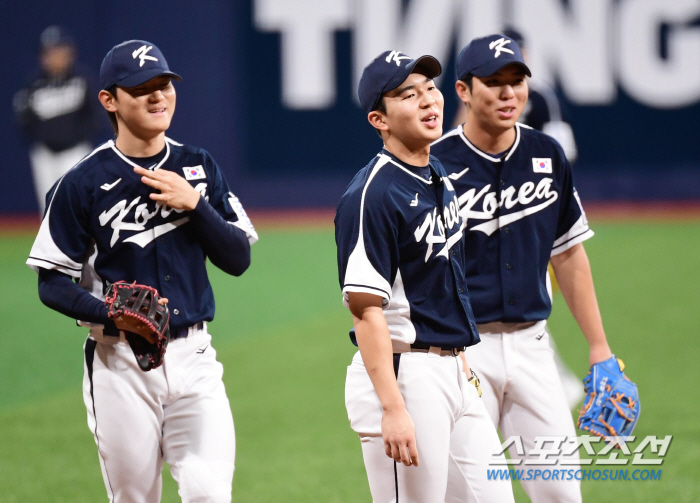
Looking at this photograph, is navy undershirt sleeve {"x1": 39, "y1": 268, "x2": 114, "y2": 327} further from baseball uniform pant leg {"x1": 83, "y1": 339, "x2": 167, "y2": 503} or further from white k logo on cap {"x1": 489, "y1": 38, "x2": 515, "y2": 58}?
white k logo on cap {"x1": 489, "y1": 38, "x2": 515, "y2": 58}

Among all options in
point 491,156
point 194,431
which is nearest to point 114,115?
point 194,431

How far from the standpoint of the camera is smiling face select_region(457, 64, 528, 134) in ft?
12.1

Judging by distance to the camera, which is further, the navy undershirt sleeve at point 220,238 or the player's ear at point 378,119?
the navy undershirt sleeve at point 220,238

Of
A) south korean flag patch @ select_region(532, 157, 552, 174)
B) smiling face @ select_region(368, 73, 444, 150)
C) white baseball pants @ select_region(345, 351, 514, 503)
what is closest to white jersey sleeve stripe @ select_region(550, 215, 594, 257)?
south korean flag patch @ select_region(532, 157, 552, 174)

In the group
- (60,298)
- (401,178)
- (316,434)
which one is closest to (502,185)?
(401,178)

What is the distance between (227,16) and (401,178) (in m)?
14.3

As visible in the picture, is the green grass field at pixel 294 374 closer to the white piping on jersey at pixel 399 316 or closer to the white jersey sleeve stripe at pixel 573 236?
the white jersey sleeve stripe at pixel 573 236

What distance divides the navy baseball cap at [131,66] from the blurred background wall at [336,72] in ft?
41.4

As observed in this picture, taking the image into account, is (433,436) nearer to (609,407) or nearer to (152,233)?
(609,407)

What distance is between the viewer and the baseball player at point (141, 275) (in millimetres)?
3441

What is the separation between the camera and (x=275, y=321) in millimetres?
9367

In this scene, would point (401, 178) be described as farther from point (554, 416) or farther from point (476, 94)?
point (554, 416)

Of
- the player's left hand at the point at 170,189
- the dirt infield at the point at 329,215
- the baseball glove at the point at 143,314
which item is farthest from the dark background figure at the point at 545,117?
the dirt infield at the point at 329,215

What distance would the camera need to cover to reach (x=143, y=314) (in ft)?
10.6
